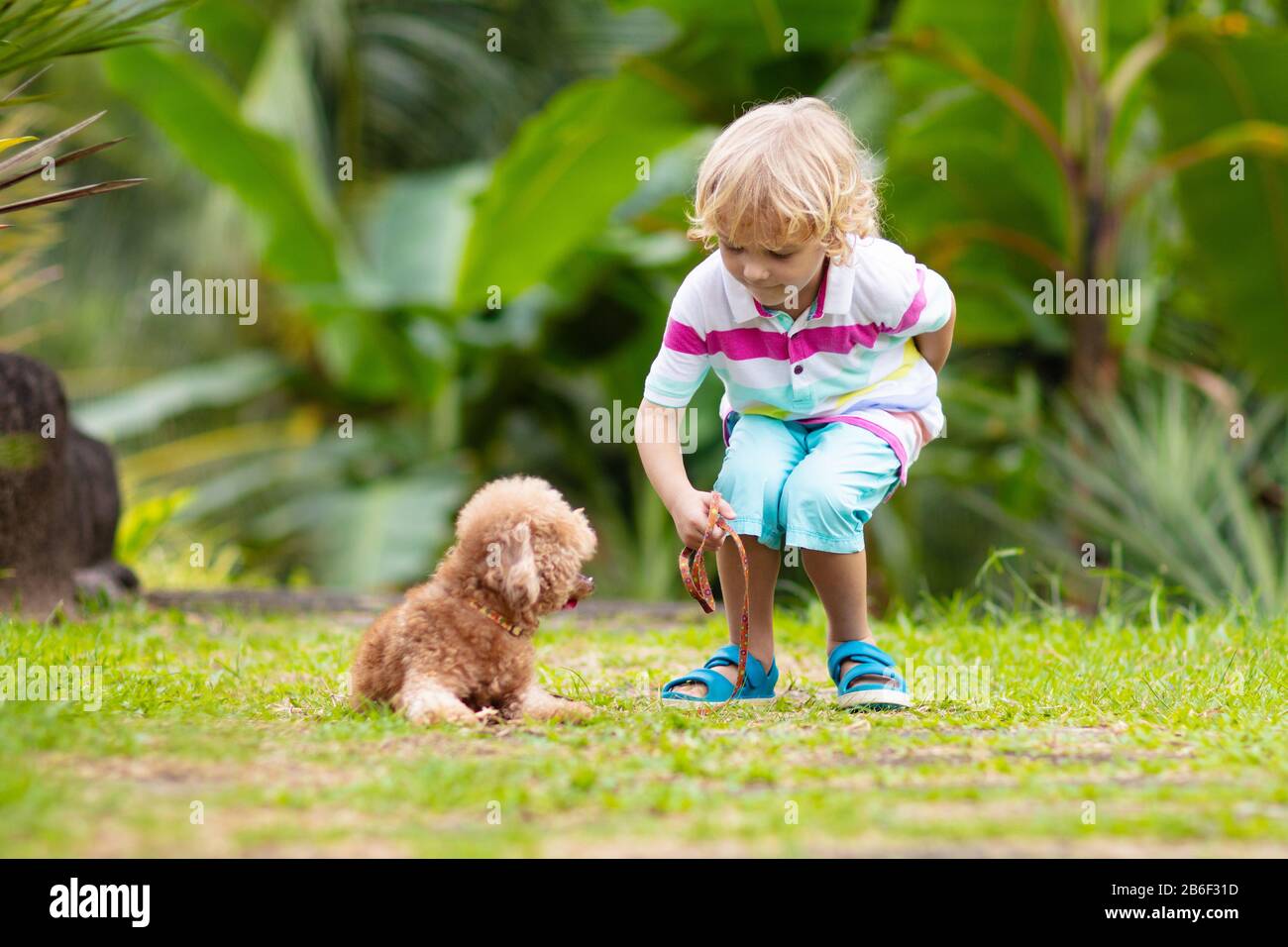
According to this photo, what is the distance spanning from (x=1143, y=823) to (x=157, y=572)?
281 inches

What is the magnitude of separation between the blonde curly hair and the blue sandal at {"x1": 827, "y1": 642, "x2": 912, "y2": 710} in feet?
3.68

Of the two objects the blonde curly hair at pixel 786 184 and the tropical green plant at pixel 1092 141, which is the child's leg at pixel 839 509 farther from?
the tropical green plant at pixel 1092 141

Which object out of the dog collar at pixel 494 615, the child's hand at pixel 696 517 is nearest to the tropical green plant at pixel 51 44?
the dog collar at pixel 494 615

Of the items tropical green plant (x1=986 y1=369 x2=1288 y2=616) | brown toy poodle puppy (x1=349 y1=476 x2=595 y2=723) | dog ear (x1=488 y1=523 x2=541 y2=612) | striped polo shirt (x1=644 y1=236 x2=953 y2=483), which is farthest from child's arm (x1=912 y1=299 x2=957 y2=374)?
tropical green plant (x1=986 y1=369 x2=1288 y2=616)

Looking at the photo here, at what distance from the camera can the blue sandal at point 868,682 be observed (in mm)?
3719

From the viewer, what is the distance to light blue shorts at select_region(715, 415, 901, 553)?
3.77m

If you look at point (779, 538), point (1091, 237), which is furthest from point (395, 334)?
point (779, 538)

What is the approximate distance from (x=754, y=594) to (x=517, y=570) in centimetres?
95

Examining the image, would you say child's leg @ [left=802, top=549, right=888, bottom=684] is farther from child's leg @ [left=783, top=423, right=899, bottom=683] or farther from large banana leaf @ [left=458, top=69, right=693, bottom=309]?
large banana leaf @ [left=458, top=69, right=693, bottom=309]

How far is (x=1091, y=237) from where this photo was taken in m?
8.15

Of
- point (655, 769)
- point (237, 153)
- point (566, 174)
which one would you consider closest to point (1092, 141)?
point (566, 174)

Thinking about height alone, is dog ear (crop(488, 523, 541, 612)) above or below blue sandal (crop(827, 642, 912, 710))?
above

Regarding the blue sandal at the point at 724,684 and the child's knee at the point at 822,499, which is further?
the blue sandal at the point at 724,684
